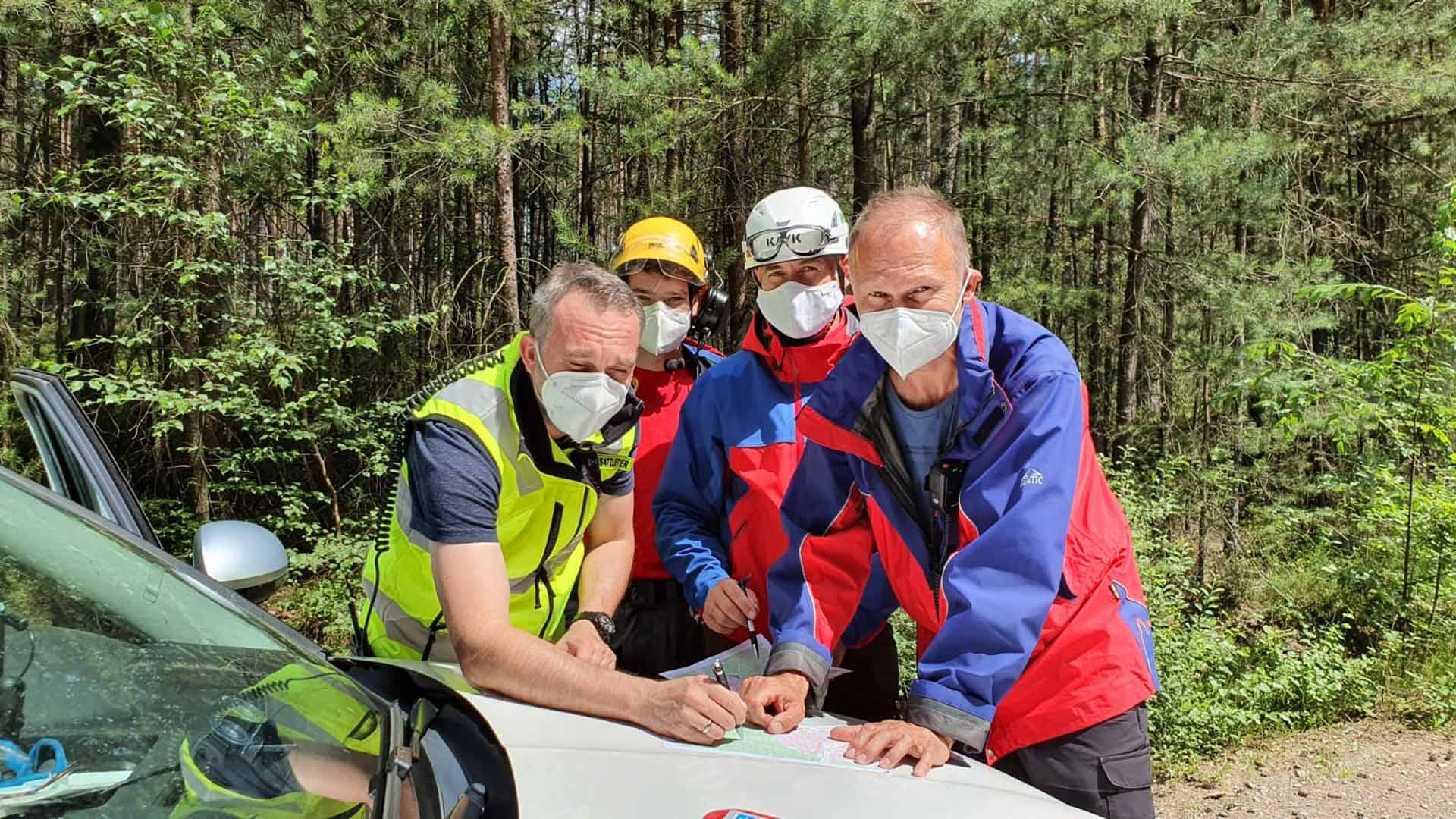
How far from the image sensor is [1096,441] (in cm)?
1253

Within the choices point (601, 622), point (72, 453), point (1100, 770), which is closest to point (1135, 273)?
point (601, 622)

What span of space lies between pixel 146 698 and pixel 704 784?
0.90 meters

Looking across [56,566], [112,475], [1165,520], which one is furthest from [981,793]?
[1165,520]

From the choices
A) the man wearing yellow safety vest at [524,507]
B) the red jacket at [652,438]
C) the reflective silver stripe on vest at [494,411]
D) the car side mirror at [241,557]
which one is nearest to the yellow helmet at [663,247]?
the red jacket at [652,438]

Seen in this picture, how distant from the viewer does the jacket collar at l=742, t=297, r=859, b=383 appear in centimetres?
274

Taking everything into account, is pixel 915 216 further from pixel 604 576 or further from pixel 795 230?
pixel 604 576

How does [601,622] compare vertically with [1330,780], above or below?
above

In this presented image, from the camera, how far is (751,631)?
2521 mm

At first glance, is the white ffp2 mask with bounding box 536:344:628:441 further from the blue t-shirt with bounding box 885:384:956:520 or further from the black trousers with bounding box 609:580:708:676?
the black trousers with bounding box 609:580:708:676

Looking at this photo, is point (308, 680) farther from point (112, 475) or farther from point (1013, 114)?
point (1013, 114)

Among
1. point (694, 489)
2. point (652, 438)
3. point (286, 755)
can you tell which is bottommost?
point (286, 755)

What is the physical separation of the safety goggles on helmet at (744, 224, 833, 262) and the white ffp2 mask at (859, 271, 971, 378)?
82 centimetres

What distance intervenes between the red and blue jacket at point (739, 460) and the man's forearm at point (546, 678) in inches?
26.6

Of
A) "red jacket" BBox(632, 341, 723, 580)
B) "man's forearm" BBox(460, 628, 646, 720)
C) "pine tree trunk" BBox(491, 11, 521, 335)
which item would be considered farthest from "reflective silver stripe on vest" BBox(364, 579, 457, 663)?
"pine tree trunk" BBox(491, 11, 521, 335)
